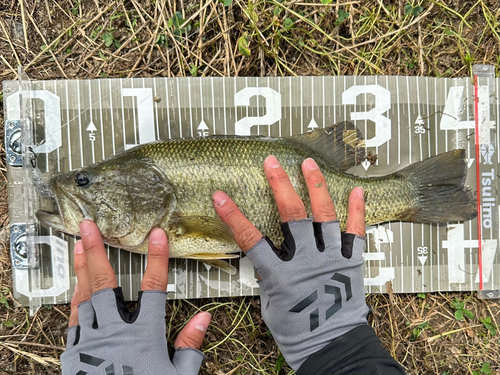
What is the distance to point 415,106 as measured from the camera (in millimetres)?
2848

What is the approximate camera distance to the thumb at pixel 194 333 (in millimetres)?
2463

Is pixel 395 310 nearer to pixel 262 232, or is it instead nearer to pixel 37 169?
pixel 262 232

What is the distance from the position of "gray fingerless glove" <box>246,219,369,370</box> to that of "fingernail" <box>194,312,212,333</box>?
20.6 inches

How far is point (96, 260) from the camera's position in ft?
7.63

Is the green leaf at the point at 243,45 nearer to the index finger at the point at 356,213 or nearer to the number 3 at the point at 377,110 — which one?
the number 3 at the point at 377,110

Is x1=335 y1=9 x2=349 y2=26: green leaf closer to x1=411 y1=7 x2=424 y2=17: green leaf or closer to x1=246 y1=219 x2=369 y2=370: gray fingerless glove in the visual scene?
x1=411 y1=7 x2=424 y2=17: green leaf

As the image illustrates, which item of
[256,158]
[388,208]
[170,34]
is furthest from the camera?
[170,34]

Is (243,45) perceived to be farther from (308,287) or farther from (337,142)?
(308,287)

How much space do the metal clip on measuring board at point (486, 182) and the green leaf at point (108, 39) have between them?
3.03 m

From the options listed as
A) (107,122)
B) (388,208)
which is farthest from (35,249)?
(388,208)

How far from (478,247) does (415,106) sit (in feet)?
4.25

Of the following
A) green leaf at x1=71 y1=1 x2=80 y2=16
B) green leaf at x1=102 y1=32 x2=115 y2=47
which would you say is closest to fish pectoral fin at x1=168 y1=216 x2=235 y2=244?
green leaf at x1=102 y1=32 x2=115 y2=47

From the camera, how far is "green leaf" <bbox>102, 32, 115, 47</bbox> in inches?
109

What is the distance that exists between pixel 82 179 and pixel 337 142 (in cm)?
187
